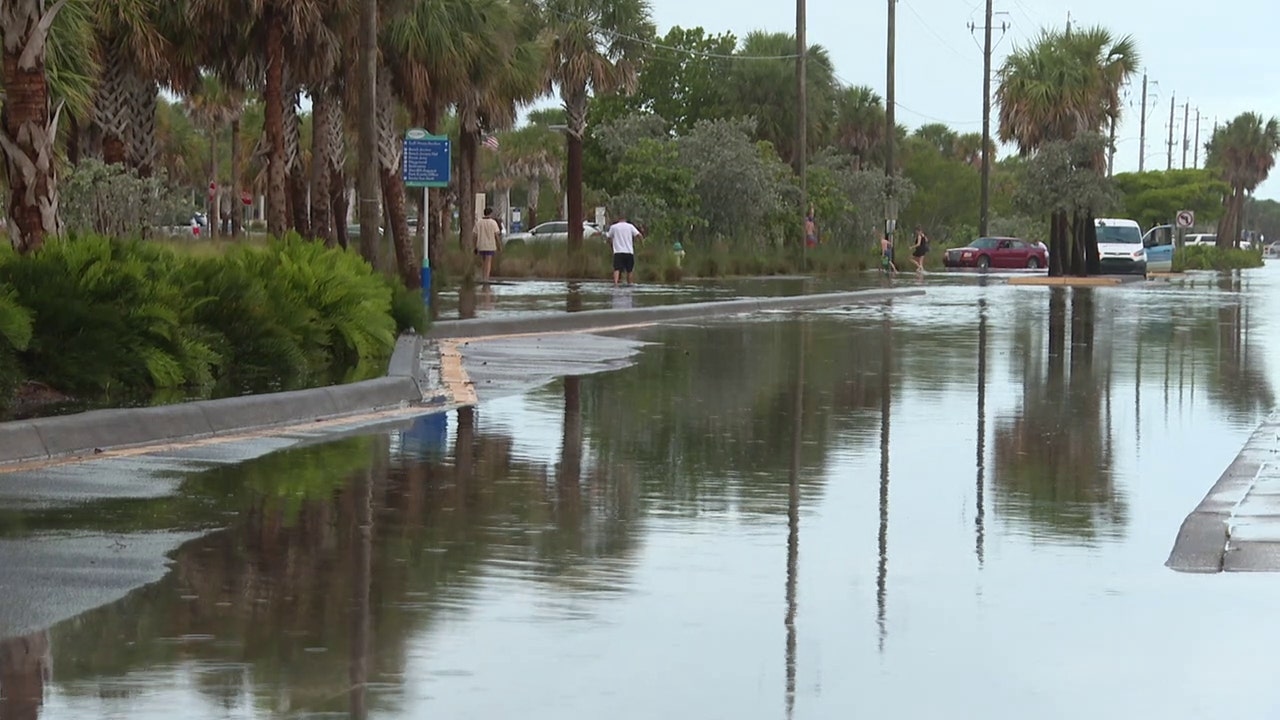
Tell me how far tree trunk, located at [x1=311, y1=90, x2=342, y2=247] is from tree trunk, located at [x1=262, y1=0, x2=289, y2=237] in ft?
11.4

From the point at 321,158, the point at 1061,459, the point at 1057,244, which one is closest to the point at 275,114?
the point at 321,158

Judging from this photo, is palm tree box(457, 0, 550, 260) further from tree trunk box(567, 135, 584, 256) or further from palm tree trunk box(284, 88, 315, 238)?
palm tree trunk box(284, 88, 315, 238)

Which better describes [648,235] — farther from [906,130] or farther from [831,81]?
[906,130]

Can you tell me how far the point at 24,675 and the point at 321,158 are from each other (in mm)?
40935

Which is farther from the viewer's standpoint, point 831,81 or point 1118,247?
point 831,81

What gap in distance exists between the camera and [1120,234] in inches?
2869

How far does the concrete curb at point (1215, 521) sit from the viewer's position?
32.9 ft

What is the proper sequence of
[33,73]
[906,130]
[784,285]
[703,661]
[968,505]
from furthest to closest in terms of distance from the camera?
[906,130] → [784,285] → [33,73] → [968,505] → [703,661]

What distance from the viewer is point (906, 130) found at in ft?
438

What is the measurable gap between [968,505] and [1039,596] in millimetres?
2979

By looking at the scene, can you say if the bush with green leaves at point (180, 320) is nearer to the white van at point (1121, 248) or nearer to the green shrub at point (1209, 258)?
the white van at point (1121, 248)

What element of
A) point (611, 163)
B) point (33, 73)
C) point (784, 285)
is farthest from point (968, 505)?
point (611, 163)

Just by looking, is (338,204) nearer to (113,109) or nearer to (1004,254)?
(113,109)

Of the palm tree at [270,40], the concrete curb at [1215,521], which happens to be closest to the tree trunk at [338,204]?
the palm tree at [270,40]
